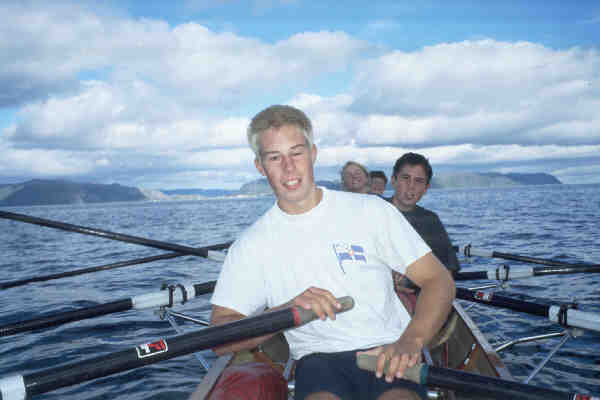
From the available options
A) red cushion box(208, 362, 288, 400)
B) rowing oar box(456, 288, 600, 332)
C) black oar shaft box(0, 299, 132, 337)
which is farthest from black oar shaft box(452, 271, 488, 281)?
black oar shaft box(0, 299, 132, 337)

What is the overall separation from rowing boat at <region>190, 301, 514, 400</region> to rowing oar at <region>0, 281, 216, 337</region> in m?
1.49

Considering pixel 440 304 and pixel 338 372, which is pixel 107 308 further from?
pixel 440 304

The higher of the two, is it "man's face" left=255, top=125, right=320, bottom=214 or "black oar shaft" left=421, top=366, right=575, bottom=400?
"man's face" left=255, top=125, right=320, bottom=214

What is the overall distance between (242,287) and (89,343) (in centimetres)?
605

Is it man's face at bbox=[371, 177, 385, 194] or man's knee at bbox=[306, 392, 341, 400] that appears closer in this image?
man's knee at bbox=[306, 392, 341, 400]

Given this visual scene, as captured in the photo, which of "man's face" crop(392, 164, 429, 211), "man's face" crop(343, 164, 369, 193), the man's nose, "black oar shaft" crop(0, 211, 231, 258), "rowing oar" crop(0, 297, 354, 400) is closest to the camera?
"rowing oar" crop(0, 297, 354, 400)

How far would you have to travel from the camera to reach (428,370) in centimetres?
218

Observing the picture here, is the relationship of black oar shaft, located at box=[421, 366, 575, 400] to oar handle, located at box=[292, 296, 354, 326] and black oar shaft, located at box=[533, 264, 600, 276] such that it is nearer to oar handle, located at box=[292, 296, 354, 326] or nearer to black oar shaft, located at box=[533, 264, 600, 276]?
oar handle, located at box=[292, 296, 354, 326]

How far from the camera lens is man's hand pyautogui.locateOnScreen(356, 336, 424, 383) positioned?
2.31 m

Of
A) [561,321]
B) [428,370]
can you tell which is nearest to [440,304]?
[428,370]

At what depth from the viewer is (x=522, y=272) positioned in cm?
676

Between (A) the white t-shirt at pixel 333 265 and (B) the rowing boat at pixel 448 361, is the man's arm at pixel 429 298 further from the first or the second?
(B) the rowing boat at pixel 448 361

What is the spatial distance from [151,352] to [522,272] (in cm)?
627

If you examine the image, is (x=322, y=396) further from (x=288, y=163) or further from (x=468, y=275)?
(x=468, y=275)
